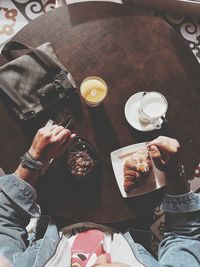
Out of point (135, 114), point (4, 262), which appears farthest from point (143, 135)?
point (4, 262)

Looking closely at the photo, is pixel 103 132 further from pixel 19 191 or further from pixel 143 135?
pixel 19 191

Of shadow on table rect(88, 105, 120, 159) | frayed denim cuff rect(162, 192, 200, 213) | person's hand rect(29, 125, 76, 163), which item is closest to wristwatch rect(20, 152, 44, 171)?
person's hand rect(29, 125, 76, 163)

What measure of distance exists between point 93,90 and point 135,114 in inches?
7.8

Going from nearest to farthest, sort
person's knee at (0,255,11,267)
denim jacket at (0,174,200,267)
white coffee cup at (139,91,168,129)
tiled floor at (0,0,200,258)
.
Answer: person's knee at (0,255,11,267) → denim jacket at (0,174,200,267) → white coffee cup at (139,91,168,129) → tiled floor at (0,0,200,258)

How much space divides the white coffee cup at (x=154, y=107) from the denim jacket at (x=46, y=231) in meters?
0.31

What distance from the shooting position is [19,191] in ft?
5.03

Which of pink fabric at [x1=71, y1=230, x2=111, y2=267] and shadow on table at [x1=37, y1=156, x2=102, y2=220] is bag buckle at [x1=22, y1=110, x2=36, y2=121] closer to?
shadow on table at [x1=37, y1=156, x2=102, y2=220]

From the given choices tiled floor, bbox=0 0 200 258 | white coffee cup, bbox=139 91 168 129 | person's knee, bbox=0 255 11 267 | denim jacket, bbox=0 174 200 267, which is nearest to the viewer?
person's knee, bbox=0 255 11 267

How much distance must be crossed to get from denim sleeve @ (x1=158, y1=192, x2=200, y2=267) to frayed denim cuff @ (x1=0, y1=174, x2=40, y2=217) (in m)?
0.53

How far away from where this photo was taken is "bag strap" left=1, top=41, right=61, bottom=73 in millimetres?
1593

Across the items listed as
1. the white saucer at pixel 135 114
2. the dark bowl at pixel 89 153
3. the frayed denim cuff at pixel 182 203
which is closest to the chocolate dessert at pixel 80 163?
the dark bowl at pixel 89 153

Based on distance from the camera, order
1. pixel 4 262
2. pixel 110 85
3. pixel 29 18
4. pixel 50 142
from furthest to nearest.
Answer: pixel 29 18, pixel 110 85, pixel 50 142, pixel 4 262

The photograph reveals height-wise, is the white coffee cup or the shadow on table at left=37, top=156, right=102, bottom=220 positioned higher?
the white coffee cup

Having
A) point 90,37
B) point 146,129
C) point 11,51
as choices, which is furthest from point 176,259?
point 11,51
